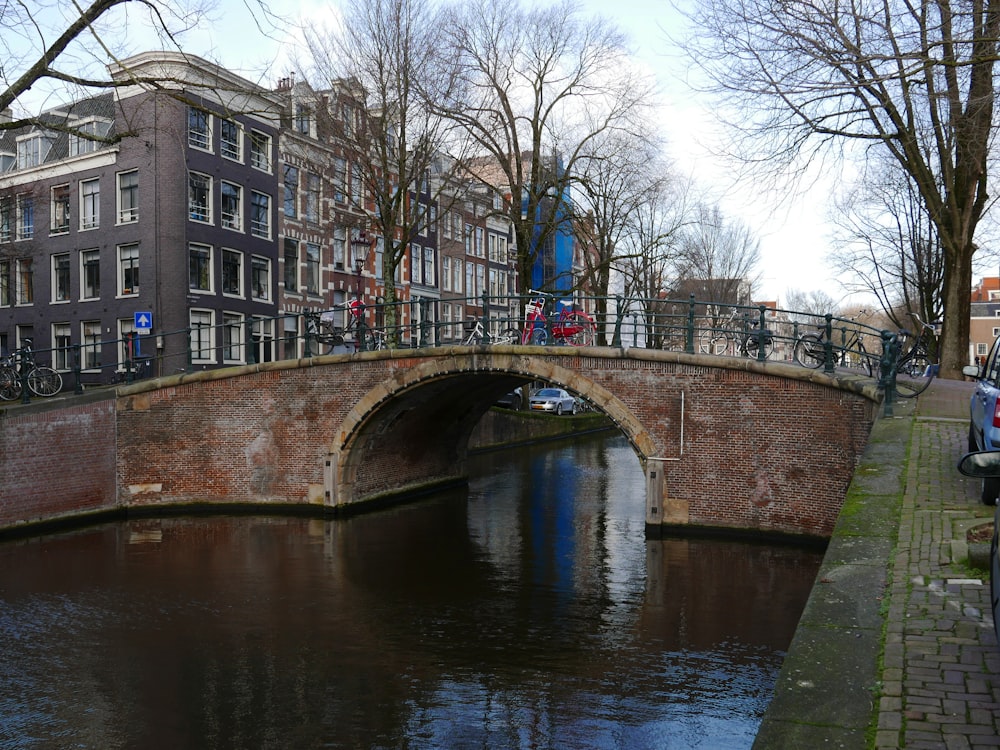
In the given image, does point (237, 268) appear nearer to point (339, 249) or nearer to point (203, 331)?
point (203, 331)

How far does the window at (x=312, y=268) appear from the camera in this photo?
3138cm

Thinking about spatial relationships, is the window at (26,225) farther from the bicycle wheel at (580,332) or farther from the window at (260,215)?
the bicycle wheel at (580,332)

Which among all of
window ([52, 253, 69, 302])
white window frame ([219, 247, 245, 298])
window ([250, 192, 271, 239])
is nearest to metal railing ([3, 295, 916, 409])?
white window frame ([219, 247, 245, 298])

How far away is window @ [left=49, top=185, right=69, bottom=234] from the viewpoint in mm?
27094

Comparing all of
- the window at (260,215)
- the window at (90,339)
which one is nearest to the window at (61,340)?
the window at (90,339)

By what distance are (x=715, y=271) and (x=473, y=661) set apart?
3627 centimetres

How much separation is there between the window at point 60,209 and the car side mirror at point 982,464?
28.4 meters

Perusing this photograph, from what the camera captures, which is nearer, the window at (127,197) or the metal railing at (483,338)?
the metal railing at (483,338)

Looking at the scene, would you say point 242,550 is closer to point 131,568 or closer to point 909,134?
point 131,568

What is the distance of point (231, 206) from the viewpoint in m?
27.2

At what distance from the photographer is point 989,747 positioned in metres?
3.25

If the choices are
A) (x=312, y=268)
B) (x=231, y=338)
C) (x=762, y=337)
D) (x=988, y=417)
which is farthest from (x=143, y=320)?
(x=988, y=417)

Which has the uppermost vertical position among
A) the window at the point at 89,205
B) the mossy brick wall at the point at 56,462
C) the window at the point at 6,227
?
the window at the point at 89,205

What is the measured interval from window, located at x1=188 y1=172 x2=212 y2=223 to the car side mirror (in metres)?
24.8
